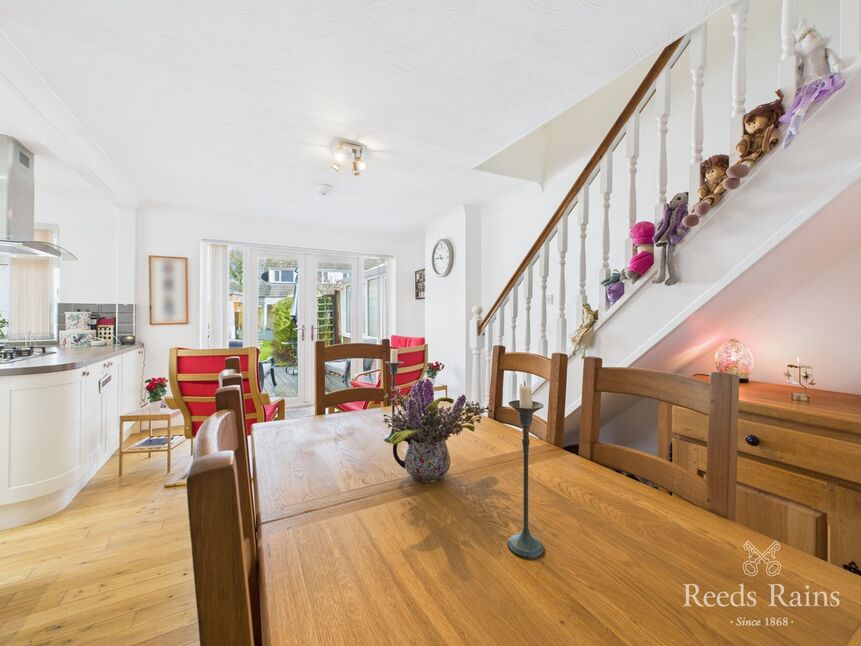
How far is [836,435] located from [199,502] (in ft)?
5.91

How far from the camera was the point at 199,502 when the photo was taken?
0.35 metres

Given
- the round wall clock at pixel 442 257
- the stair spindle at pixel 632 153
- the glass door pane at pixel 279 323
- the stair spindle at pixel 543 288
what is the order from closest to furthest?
1. the stair spindle at pixel 632 153
2. the stair spindle at pixel 543 288
3. the round wall clock at pixel 442 257
4. the glass door pane at pixel 279 323

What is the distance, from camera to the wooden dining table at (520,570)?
49cm

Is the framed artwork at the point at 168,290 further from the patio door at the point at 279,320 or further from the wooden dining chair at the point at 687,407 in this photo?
the wooden dining chair at the point at 687,407

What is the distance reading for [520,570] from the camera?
0.60m

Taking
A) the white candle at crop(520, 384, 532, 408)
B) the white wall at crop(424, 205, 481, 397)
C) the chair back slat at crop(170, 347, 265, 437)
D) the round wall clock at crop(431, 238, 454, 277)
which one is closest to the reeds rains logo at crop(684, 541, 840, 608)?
the white candle at crop(520, 384, 532, 408)

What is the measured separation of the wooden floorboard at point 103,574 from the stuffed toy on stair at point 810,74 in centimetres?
273

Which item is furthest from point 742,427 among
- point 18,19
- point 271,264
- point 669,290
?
point 271,264

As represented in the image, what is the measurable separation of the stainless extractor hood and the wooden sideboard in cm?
409

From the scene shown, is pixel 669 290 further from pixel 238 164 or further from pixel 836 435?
pixel 238 164

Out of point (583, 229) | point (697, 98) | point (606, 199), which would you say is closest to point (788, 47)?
point (697, 98)

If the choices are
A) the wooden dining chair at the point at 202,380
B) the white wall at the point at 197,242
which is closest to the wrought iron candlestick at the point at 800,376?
the wooden dining chair at the point at 202,380

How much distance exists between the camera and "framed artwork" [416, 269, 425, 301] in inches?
193

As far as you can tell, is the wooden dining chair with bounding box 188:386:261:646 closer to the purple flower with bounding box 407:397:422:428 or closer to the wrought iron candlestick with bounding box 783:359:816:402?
the purple flower with bounding box 407:397:422:428
